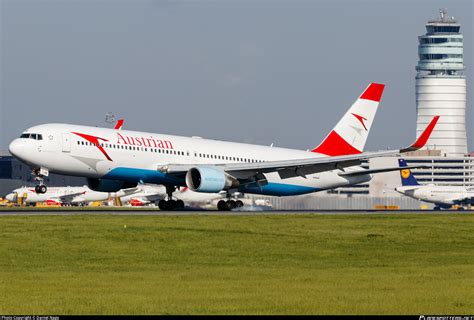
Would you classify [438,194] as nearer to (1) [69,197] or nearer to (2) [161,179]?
(1) [69,197]

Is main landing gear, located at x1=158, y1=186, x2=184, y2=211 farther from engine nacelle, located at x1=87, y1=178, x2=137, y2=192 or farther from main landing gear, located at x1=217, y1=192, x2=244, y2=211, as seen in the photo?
engine nacelle, located at x1=87, y1=178, x2=137, y2=192

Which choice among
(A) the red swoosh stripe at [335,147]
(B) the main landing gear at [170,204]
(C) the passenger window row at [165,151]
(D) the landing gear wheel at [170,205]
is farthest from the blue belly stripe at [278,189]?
(D) the landing gear wheel at [170,205]

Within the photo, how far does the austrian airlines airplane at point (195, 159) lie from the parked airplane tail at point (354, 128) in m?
0.07

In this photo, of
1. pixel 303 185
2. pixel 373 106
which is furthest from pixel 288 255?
pixel 373 106

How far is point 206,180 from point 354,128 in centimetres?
1529

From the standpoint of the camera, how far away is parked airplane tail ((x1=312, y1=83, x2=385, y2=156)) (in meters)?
68.3

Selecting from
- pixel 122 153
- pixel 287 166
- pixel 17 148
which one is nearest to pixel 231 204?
pixel 287 166

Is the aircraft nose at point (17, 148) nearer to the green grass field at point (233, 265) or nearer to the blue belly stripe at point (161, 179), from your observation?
the blue belly stripe at point (161, 179)

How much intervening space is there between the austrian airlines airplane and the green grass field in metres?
7.49

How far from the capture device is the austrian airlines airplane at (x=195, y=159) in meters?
55.6

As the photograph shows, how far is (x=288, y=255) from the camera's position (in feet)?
111

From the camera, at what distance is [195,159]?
6097 cm

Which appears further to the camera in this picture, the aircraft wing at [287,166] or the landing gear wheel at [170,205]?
the landing gear wheel at [170,205]

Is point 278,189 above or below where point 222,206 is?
above
